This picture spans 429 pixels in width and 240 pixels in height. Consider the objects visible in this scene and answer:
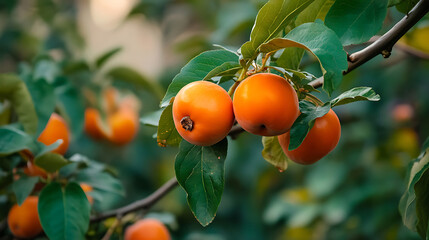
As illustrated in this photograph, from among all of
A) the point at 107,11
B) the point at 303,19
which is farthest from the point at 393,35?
the point at 107,11

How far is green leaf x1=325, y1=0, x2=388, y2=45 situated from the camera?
0.55 metres

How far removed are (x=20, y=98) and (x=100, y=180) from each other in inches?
8.9

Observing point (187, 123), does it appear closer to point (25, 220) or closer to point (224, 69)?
point (224, 69)

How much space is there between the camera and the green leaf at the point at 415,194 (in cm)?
58

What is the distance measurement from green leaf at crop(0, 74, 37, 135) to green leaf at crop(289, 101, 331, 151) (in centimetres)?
53

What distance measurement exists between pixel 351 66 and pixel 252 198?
146 centimetres

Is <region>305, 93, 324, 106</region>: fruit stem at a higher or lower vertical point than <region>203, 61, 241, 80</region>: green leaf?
lower

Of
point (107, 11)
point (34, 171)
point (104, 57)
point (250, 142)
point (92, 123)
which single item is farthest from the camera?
point (107, 11)

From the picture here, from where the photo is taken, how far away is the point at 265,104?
473 mm

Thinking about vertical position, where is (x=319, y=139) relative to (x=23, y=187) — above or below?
above

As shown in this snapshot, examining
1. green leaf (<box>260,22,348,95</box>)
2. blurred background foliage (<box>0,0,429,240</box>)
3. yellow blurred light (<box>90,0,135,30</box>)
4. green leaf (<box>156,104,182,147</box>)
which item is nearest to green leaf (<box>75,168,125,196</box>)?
blurred background foliage (<box>0,0,429,240</box>)

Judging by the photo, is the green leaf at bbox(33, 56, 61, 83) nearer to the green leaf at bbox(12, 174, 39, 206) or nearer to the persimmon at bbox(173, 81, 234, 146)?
the green leaf at bbox(12, 174, 39, 206)

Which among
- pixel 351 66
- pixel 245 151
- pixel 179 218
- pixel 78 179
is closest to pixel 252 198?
pixel 245 151

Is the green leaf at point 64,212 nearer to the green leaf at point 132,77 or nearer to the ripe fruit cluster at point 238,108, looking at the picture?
the ripe fruit cluster at point 238,108
